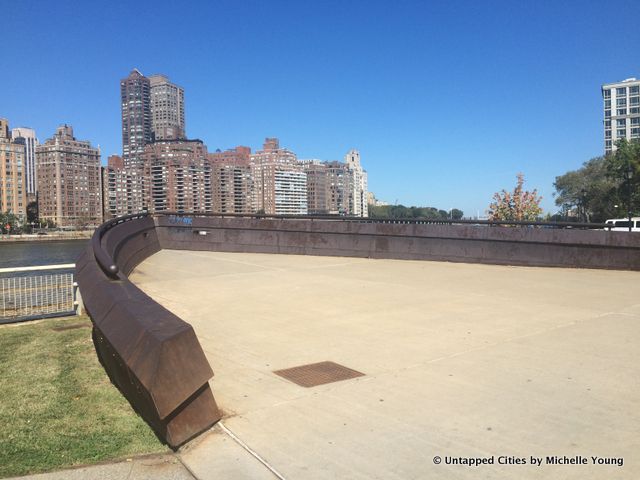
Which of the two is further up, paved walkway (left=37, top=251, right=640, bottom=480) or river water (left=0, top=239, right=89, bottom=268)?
paved walkway (left=37, top=251, right=640, bottom=480)

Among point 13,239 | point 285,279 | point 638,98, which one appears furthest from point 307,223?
point 638,98

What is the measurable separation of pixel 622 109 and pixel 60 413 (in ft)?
611

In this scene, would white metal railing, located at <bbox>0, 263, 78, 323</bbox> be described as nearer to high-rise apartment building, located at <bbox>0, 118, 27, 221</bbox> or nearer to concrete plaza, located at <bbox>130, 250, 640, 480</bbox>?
concrete plaza, located at <bbox>130, 250, 640, 480</bbox>

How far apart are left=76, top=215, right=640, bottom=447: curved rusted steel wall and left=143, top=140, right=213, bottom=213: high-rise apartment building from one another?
10005cm

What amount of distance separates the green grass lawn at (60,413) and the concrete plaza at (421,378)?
25.0 inches

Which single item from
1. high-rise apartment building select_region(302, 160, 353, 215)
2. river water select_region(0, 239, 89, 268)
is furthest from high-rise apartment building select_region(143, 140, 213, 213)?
river water select_region(0, 239, 89, 268)

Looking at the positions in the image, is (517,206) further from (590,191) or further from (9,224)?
(9,224)

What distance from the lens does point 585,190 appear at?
9356 cm

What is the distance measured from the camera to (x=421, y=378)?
16.8ft

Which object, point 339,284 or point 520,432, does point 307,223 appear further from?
point 520,432

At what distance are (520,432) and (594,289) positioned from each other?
7386 mm

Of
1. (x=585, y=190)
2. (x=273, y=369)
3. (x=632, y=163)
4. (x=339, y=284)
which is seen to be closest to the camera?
(x=273, y=369)

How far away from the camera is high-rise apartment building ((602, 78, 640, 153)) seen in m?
158

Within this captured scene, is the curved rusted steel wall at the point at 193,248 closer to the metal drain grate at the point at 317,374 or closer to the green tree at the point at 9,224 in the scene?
the metal drain grate at the point at 317,374
